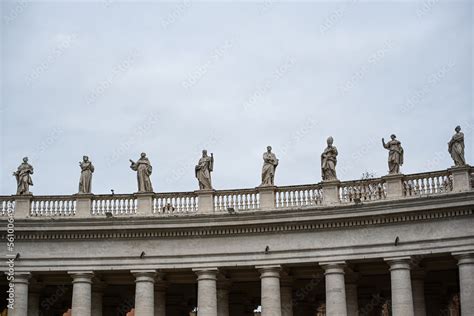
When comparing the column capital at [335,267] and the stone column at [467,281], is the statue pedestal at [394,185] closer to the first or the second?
the column capital at [335,267]

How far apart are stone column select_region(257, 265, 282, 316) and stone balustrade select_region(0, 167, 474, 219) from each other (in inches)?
156

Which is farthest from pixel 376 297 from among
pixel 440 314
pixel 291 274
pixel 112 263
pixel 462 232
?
pixel 112 263

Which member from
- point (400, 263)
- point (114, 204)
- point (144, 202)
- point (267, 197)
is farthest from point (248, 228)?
point (400, 263)

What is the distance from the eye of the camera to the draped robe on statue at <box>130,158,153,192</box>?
5831cm

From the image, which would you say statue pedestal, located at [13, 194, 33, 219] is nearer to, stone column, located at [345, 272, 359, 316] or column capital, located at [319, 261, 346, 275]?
column capital, located at [319, 261, 346, 275]

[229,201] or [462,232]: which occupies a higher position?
[229,201]

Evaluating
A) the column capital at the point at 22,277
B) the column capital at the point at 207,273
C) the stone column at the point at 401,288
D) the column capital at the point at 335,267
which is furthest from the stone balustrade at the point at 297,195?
the column capital at the point at 22,277

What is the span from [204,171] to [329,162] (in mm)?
8426

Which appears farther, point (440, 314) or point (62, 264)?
point (440, 314)

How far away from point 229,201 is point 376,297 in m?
14.9

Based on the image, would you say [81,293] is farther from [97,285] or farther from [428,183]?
[428,183]

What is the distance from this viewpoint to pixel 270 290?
54.2m

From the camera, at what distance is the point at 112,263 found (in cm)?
5609

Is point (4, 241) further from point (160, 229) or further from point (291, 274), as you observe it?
point (291, 274)
